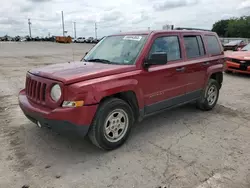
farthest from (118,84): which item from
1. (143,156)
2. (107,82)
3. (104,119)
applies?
(143,156)

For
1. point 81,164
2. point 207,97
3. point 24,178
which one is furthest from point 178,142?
point 24,178

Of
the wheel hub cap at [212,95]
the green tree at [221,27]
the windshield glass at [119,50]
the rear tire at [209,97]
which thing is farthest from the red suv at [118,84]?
the green tree at [221,27]

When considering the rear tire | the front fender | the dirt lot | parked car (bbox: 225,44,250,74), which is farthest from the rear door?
parked car (bbox: 225,44,250,74)

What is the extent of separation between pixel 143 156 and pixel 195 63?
2.36 m

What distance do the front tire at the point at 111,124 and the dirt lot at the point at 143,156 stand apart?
0.58ft

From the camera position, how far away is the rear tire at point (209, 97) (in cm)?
543

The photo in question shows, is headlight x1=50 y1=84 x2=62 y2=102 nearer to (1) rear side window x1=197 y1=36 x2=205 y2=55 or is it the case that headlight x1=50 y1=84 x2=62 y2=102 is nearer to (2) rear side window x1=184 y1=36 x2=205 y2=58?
(2) rear side window x1=184 y1=36 x2=205 y2=58

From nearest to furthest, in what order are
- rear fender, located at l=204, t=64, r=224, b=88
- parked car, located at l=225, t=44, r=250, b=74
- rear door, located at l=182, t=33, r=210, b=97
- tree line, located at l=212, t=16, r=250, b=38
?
rear door, located at l=182, t=33, r=210, b=97 → rear fender, located at l=204, t=64, r=224, b=88 → parked car, located at l=225, t=44, r=250, b=74 → tree line, located at l=212, t=16, r=250, b=38

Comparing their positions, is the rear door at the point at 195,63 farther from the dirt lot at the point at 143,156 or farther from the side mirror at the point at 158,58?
the side mirror at the point at 158,58

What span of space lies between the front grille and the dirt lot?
754mm

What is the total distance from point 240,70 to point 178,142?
7658 millimetres

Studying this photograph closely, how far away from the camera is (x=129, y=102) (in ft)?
12.8

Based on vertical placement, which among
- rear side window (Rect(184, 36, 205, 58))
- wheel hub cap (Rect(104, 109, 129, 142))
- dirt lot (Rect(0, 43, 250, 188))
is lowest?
dirt lot (Rect(0, 43, 250, 188))

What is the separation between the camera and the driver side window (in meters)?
4.24
